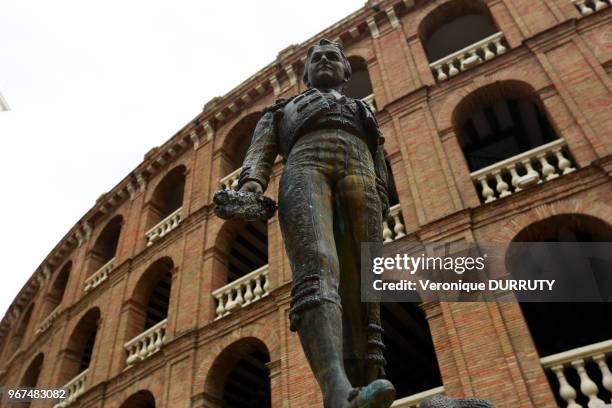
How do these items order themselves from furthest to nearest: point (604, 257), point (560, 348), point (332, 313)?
point (560, 348), point (604, 257), point (332, 313)

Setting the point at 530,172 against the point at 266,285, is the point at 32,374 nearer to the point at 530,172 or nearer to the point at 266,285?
the point at 266,285

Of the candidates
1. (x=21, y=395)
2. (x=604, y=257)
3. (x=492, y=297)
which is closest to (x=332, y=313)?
(x=492, y=297)

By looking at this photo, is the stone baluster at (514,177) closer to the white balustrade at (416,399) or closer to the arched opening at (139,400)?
the white balustrade at (416,399)

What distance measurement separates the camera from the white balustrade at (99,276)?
635 inches

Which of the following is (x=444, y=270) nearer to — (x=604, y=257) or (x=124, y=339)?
(x=604, y=257)

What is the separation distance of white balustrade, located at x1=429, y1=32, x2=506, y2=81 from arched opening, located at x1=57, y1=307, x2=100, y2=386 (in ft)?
38.2

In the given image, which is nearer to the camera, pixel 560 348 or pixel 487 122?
pixel 560 348

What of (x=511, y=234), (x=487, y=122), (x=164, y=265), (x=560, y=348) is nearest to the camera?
(x=511, y=234)

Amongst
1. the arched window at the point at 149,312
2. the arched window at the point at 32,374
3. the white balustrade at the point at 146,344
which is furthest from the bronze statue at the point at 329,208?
the arched window at the point at 32,374

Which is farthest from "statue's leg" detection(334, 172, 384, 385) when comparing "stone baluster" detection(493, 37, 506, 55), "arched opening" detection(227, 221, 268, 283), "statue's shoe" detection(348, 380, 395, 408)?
"arched opening" detection(227, 221, 268, 283)

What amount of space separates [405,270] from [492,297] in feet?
5.24

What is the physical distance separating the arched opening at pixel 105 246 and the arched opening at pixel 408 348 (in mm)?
10341

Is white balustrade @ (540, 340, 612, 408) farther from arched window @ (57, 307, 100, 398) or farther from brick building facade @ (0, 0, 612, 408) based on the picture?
arched window @ (57, 307, 100, 398)

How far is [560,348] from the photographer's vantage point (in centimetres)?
1159
